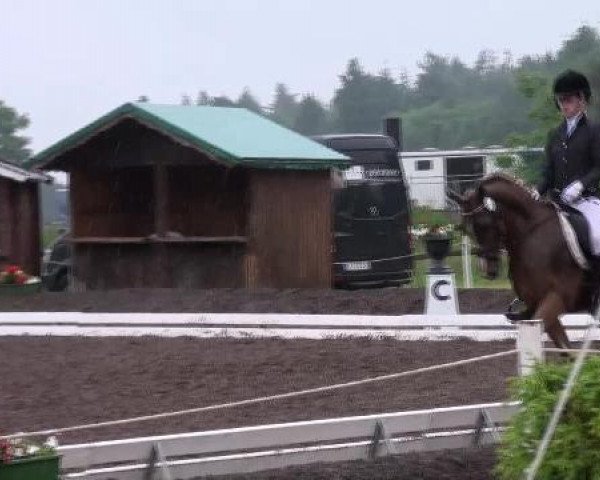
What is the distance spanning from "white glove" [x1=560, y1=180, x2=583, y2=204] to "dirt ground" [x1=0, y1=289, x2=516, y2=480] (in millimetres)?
1451

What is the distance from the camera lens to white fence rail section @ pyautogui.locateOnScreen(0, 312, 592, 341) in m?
14.5

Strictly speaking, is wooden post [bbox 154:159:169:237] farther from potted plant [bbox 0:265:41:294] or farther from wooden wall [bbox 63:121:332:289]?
potted plant [bbox 0:265:41:294]

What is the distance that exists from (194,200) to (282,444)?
14.0 metres

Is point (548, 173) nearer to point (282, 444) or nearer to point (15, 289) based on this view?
point (282, 444)

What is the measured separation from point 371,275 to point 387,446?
14.9 meters

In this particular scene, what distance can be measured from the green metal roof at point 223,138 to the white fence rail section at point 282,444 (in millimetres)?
11268

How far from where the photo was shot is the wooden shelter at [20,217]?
77.4ft

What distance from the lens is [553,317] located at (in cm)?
1065

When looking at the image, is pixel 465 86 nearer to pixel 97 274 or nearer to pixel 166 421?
pixel 97 274

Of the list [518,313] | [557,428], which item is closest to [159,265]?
[518,313]

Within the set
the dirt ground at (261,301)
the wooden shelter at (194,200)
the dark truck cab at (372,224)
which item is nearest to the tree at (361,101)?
the dark truck cab at (372,224)

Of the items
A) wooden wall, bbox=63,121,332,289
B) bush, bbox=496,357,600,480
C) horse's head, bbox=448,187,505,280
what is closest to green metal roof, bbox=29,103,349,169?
wooden wall, bbox=63,121,332,289

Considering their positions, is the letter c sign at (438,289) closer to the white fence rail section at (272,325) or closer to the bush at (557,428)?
the white fence rail section at (272,325)

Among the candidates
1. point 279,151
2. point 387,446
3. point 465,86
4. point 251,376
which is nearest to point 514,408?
point 387,446
